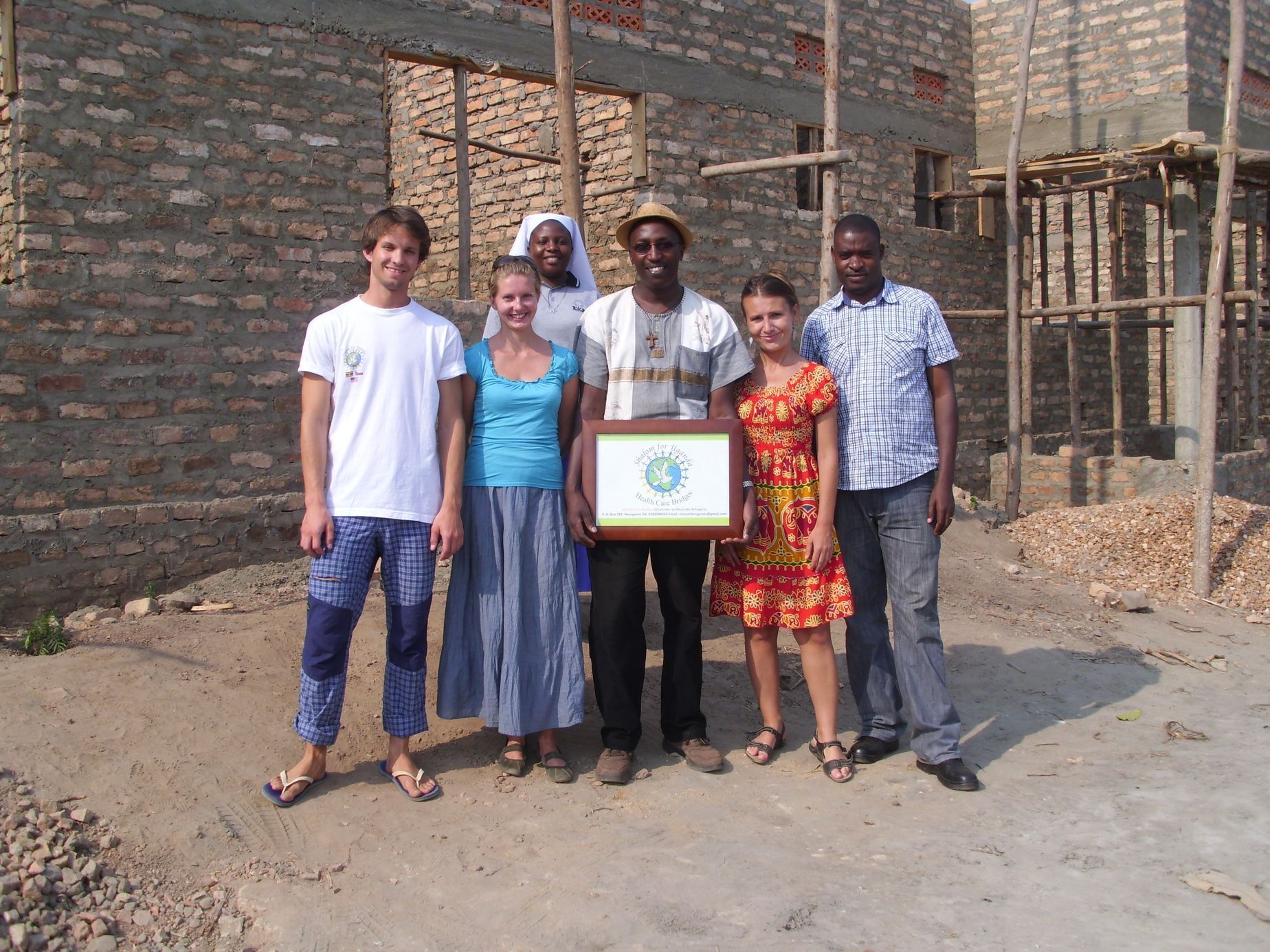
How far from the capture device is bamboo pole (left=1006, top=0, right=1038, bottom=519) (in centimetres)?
905

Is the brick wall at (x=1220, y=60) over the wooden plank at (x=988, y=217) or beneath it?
over

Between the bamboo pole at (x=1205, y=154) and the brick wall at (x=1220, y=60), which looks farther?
the brick wall at (x=1220, y=60)

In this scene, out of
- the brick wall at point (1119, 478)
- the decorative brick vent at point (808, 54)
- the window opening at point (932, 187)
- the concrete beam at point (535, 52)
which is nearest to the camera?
the concrete beam at point (535, 52)

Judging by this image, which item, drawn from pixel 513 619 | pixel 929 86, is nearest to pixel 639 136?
pixel 929 86

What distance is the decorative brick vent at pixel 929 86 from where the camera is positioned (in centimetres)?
1027

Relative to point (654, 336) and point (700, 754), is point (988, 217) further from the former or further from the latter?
point (700, 754)

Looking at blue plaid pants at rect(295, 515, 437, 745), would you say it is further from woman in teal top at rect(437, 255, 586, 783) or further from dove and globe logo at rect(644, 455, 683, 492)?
dove and globe logo at rect(644, 455, 683, 492)

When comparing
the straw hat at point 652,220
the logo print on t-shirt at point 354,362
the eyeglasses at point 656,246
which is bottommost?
the logo print on t-shirt at point 354,362

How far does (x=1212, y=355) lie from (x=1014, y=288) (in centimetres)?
235

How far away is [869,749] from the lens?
3.77 metres

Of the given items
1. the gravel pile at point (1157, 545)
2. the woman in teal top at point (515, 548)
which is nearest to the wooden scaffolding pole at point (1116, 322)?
the gravel pile at point (1157, 545)

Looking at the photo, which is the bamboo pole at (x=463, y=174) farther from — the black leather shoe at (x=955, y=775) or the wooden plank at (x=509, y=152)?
the black leather shoe at (x=955, y=775)

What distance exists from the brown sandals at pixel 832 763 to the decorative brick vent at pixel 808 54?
6.85 m

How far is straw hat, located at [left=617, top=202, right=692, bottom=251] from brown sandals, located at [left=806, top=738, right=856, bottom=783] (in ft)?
5.66
